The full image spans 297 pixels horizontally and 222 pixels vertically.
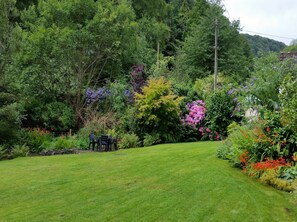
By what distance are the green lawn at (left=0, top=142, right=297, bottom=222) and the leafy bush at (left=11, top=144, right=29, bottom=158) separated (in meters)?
2.61

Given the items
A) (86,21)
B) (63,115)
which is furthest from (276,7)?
(63,115)

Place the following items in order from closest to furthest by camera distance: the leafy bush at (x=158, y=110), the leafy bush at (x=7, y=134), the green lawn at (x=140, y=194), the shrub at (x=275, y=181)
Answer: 1. the green lawn at (x=140, y=194)
2. the shrub at (x=275, y=181)
3. the leafy bush at (x=7, y=134)
4. the leafy bush at (x=158, y=110)

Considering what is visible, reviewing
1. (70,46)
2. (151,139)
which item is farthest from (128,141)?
(70,46)

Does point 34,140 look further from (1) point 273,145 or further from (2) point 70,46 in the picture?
(1) point 273,145

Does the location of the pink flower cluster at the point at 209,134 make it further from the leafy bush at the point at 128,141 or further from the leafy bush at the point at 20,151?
the leafy bush at the point at 20,151

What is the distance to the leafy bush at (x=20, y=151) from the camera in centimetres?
1112

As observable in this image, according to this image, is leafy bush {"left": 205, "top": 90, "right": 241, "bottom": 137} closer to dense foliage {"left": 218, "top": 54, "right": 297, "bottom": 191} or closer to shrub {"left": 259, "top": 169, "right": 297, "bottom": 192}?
dense foliage {"left": 218, "top": 54, "right": 297, "bottom": 191}

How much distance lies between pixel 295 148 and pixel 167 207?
355 centimetres

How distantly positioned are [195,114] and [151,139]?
2.89m

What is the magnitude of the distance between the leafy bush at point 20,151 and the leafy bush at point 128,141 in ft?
11.8


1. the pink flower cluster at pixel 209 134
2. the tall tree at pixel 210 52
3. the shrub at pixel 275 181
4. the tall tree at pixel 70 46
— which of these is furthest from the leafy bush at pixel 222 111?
the tall tree at pixel 210 52

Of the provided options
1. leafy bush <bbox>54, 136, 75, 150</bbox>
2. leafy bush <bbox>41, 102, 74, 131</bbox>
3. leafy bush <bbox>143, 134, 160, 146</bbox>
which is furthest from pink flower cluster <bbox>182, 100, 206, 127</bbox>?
leafy bush <bbox>41, 102, 74, 131</bbox>

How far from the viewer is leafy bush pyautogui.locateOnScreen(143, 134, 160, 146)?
44.1 feet

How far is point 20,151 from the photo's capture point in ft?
36.7
